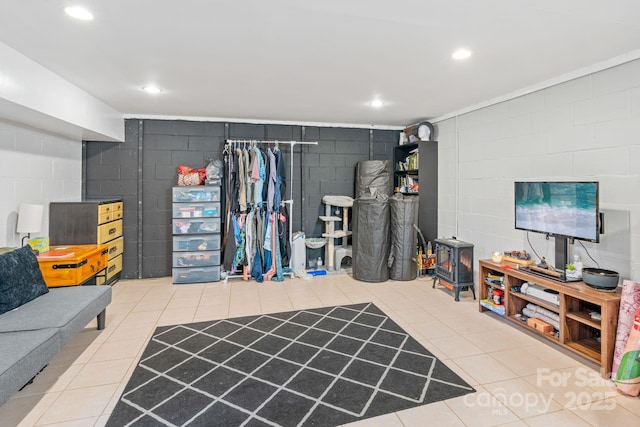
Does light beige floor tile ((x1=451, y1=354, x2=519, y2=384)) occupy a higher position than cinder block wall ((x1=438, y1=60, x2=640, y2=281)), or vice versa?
cinder block wall ((x1=438, y1=60, x2=640, y2=281))

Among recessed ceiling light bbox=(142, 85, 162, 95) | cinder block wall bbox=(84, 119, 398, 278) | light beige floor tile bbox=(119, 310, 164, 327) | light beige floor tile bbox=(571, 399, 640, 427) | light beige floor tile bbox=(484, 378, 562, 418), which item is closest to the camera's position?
light beige floor tile bbox=(571, 399, 640, 427)

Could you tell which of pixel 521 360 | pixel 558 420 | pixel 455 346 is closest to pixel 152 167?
pixel 455 346

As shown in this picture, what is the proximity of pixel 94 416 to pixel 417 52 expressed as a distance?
325cm

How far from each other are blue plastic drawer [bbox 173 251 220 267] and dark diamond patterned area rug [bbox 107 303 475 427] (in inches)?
57.9

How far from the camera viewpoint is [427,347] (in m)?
2.74

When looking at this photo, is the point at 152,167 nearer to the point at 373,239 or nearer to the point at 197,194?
the point at 197,194

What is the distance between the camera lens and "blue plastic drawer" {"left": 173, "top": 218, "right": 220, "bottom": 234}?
4.49 meters

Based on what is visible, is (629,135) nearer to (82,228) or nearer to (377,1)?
(377,1)

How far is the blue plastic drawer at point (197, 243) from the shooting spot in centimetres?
452

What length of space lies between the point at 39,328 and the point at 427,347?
2.78 metres

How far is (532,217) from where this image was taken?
3186mm

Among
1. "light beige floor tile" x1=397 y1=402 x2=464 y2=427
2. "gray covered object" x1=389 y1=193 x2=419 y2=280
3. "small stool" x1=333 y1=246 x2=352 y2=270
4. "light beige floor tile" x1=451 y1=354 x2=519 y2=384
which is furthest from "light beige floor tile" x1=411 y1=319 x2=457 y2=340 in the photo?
"small stool" x1=333 y1=246 x2=352 y2=270

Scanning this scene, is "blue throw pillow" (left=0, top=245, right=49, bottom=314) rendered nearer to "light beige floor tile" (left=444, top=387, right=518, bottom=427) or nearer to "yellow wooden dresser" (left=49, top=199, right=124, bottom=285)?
"yellow wooden dresser" (left=49, top=199, right=124, bottom=285)

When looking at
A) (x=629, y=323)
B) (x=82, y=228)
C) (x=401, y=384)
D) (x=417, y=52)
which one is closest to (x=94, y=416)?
(x=401, y=384)
